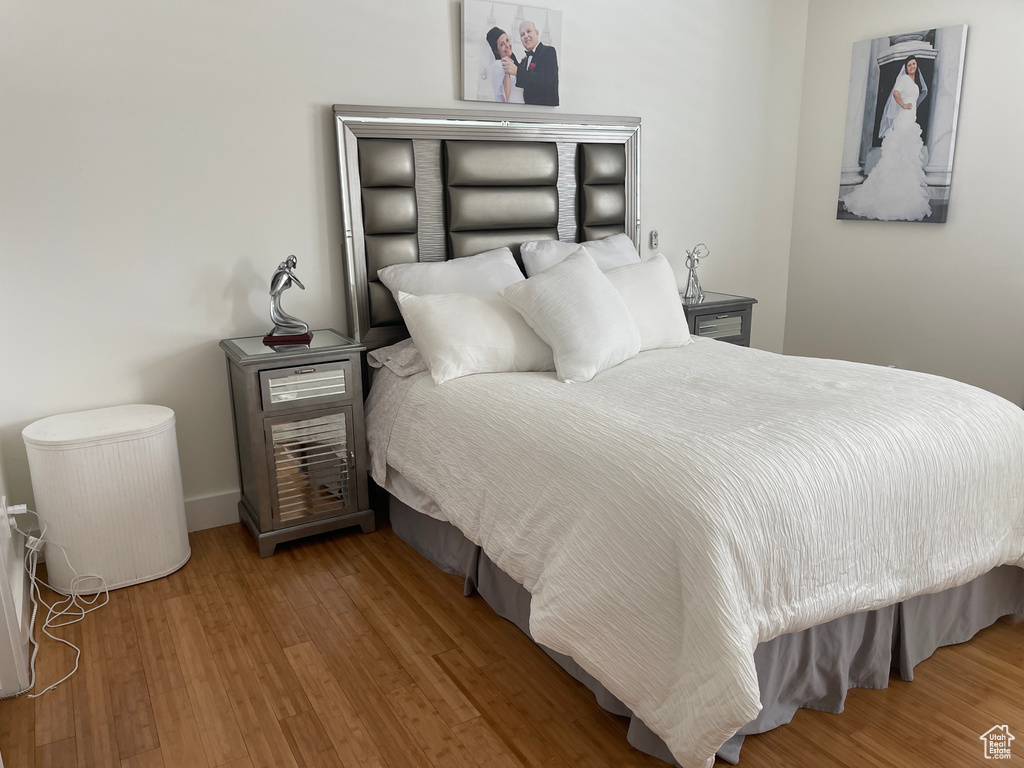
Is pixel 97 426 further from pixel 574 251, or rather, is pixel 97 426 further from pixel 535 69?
pixel 535 69

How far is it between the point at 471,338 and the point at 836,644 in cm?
155

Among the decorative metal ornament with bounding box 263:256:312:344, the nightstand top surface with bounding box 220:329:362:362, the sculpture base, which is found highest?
the decorative metal ornament with bounding box 263:256:312:344

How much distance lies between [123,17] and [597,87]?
2104 mm

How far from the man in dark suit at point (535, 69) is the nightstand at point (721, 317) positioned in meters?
1.25

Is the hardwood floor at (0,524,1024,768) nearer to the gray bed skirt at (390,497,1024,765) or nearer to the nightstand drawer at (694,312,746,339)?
the gray bed skirt at (390,497,1024,765)

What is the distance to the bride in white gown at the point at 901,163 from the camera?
3768 mm

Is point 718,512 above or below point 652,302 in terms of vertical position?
below

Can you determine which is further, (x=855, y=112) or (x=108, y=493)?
(x=855, y=112)

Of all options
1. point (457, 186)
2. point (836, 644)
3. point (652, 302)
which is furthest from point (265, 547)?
point (836, 644)

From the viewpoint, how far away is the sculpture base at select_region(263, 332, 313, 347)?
2879 millimetres

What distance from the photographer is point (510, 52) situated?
3.43 metres
